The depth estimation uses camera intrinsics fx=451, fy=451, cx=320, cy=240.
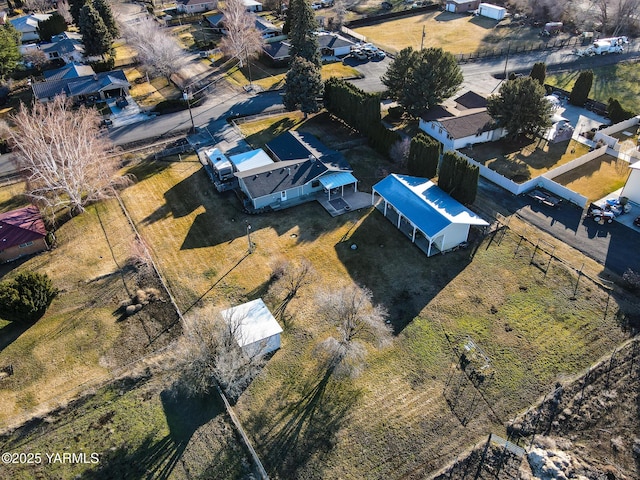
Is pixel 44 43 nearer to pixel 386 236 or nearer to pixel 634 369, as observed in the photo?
pixel 386 236

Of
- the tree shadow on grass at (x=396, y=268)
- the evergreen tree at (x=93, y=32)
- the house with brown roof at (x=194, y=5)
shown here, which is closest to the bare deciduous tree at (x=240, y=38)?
the evergreen tree at (x=93, y=32)

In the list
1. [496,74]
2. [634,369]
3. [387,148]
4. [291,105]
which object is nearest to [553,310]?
[634,369]

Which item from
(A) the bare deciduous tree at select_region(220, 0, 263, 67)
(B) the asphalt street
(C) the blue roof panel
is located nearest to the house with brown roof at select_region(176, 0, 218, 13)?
(A) the bare deciduous tree at select_region(220, 0, 263, 67)

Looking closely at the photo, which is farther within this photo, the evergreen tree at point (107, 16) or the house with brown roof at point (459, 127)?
the evergreen tree at point (107, 16)

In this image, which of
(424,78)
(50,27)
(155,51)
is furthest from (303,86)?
(50,27)

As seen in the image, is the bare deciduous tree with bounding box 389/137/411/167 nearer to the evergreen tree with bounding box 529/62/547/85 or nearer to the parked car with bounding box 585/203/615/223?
the parked car with bounding box 585/203/615/223

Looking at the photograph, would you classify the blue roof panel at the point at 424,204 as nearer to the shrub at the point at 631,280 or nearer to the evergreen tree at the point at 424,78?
the shrub at the point at 631,280
